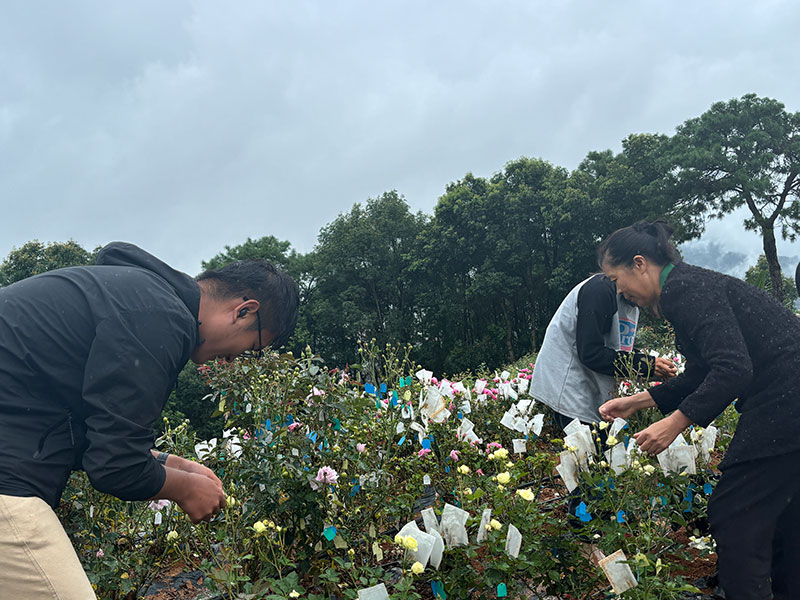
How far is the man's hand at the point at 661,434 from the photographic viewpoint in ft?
6.54

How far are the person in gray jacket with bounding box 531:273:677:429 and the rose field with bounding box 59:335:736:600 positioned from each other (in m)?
0.14

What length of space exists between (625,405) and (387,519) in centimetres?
111

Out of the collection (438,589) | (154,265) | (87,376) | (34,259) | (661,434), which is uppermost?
(34,259)

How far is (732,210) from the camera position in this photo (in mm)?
23500

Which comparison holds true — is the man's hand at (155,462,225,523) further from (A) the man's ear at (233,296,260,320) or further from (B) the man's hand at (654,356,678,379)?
(B) the man's hand at (654,356,678,379)

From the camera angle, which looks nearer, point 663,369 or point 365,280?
point 663,369

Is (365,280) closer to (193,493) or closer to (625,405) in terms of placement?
(625,405)

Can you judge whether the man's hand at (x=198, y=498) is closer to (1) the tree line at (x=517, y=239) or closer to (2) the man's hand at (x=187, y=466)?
(2) the man's hand at (x=187, y=466)

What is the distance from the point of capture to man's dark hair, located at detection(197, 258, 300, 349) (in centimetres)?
179

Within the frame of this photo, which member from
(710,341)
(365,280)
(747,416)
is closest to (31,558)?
(710,341)

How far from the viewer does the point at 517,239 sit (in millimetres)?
24250

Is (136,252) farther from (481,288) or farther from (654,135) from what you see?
(654,135)

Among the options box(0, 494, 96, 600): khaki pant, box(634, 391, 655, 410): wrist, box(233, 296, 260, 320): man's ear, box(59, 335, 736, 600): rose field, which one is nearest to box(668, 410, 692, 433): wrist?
box(59, 335, 736, 600): rose field

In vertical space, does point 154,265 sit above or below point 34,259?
below
